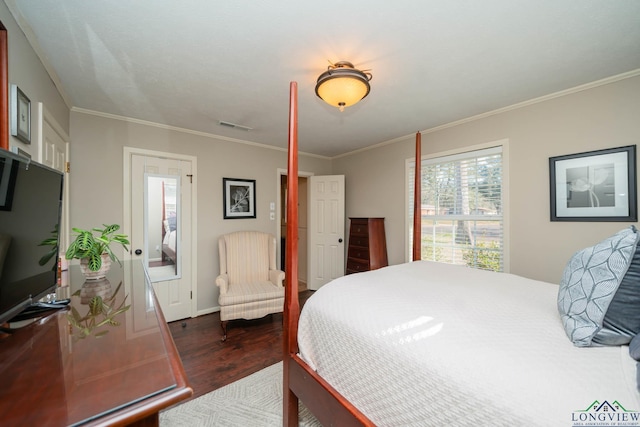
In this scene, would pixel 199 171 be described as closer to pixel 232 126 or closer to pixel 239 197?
pixel 239 197

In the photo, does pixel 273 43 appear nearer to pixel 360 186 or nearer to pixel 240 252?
pixel 240 252

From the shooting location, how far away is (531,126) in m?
2.43

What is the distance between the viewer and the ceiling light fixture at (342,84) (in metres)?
1.70

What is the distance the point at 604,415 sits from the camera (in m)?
0.58

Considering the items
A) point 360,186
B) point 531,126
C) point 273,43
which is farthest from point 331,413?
point 360,186

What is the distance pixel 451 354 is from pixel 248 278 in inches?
112

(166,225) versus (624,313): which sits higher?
(166,225)

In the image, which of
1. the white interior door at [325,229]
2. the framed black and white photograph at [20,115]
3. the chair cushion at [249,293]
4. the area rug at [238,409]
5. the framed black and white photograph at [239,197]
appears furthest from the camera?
the white interior door at [325,229]

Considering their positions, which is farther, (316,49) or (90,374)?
(316,49)

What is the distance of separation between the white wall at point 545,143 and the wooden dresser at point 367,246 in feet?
3.97

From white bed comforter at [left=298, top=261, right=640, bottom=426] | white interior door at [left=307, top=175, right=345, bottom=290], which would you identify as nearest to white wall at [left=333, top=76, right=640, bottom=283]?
white bed comforter at [left=298, top=261, right=640, bottom=426]

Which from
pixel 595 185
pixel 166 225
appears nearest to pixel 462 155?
pixel 595 185

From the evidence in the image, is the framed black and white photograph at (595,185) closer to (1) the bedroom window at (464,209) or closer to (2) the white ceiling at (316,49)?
(1) the bedroom window at (464,209)

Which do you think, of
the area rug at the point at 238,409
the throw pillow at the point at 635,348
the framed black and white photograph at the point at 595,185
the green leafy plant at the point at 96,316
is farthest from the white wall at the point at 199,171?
the throw pillow at the point at 635,348
